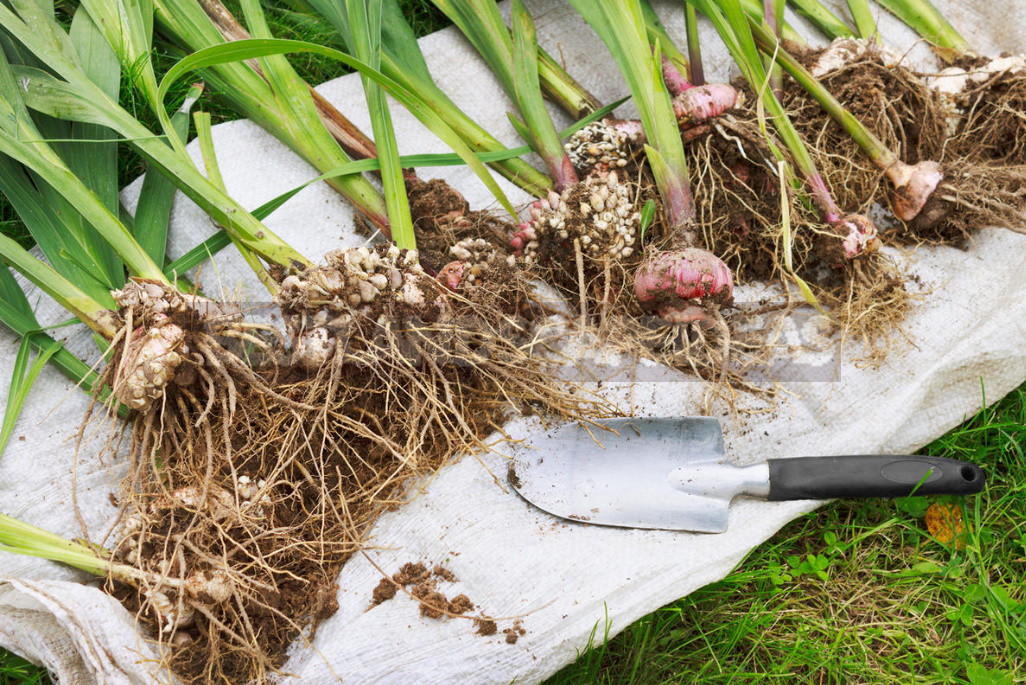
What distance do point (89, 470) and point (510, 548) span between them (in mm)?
627

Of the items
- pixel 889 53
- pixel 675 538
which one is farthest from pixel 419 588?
pixel 889 53

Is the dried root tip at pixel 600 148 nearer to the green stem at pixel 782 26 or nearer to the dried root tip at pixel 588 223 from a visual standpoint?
the dried root tip at pixel 588 223

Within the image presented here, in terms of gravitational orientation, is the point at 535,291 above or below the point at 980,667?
above

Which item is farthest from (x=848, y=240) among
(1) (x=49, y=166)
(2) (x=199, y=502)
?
(1) (x=49, y=166)

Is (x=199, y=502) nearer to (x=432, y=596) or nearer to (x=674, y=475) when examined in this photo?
(x=432, y=596)

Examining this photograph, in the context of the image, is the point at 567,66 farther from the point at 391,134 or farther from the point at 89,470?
the point at 89,470

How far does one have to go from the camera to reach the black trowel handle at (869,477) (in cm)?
98

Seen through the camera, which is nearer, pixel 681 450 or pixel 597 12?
pixel 681 450

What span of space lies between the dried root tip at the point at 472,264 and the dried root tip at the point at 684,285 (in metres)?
0.21

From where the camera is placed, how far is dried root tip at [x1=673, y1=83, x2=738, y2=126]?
3.75 ft

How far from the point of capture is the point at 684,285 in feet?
3.45

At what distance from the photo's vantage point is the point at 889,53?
1240 mm

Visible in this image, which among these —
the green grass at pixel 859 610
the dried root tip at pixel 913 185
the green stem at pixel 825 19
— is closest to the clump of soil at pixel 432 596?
the green grass at pixel 859 610

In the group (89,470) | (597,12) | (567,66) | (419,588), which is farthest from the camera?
(567,66)
